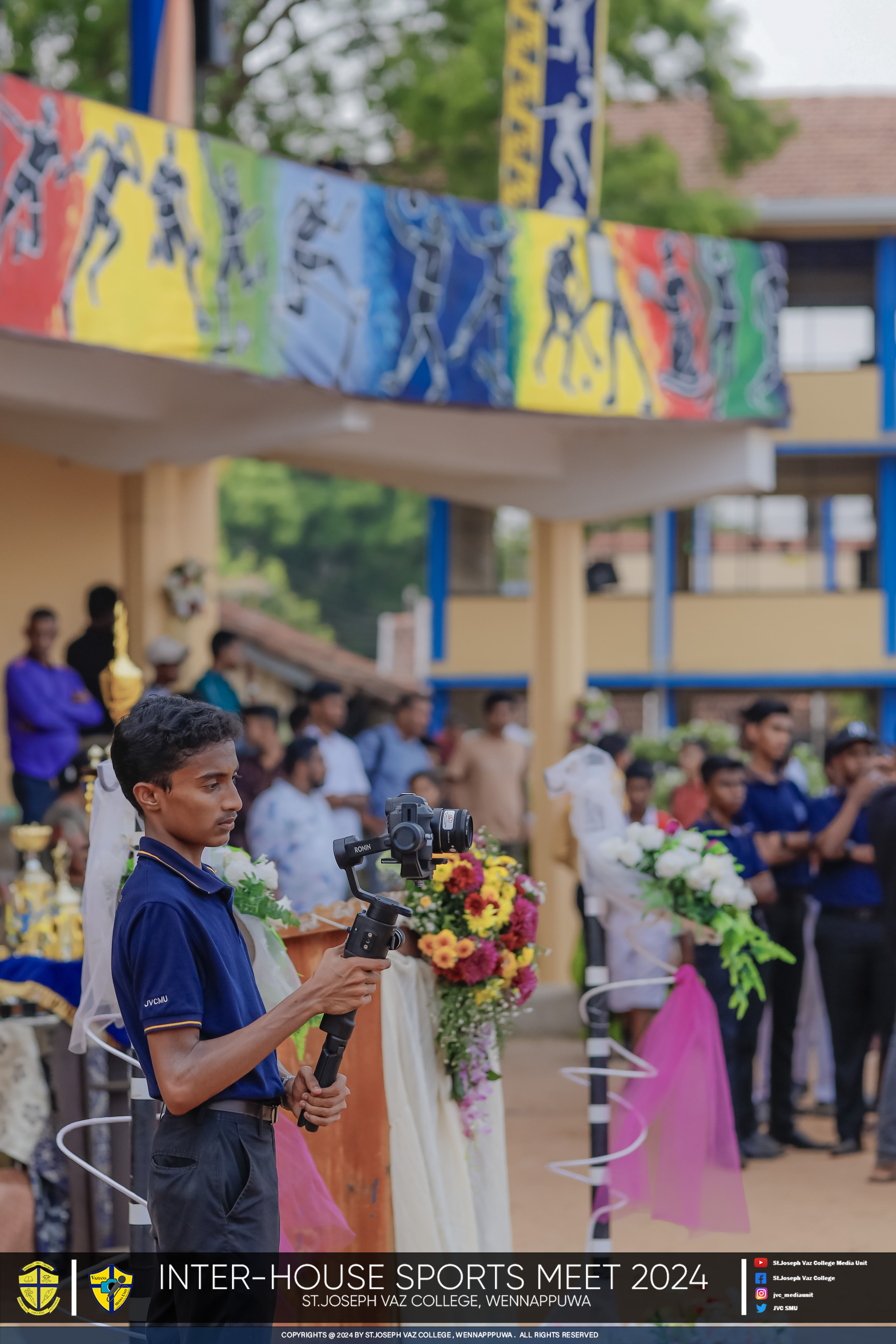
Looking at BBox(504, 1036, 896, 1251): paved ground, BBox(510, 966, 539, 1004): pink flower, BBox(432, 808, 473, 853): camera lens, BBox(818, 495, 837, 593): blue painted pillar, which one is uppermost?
BBox(818, 495, 837, 593): blue painted pillar

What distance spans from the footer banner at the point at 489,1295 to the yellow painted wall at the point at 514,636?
1554 centimetres

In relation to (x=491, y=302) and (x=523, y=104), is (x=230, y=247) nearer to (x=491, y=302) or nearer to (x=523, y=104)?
(x=491, y=302)

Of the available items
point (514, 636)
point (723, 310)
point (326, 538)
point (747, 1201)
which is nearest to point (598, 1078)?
point (747, 1201)

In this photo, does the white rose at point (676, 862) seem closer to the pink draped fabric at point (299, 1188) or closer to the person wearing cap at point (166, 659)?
the pink draped fabric at point (299, 1188)

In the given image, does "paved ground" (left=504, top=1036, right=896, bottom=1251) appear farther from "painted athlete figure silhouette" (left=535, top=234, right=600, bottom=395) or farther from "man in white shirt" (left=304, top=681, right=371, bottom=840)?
"painted athlete figure silhouette" (left=535, top=234, right=600, bottom=395)

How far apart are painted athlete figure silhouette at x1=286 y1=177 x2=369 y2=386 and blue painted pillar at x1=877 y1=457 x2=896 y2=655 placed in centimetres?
1338

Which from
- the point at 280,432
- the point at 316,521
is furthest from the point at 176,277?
the point at 316,521

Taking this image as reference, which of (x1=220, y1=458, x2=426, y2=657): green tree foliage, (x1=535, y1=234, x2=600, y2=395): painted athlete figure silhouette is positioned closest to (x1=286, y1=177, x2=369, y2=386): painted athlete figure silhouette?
(x1=535, y1=234, x2=600, y2=395): painted athlete figure silhouette

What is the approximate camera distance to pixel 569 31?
1105 centimetres

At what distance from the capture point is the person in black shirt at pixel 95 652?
31.4ft

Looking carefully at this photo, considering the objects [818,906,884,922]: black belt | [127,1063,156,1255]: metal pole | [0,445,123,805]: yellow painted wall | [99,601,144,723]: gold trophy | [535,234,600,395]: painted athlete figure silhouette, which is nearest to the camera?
[127,1063,156,1255]: metal pole

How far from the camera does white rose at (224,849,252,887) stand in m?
4.37

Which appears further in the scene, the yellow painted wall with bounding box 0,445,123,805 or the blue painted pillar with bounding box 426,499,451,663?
the blue painted pillar with bounding box 426,499,451,663

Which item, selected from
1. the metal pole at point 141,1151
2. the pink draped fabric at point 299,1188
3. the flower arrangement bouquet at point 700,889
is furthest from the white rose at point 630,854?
the metal pole at point 141,1151
